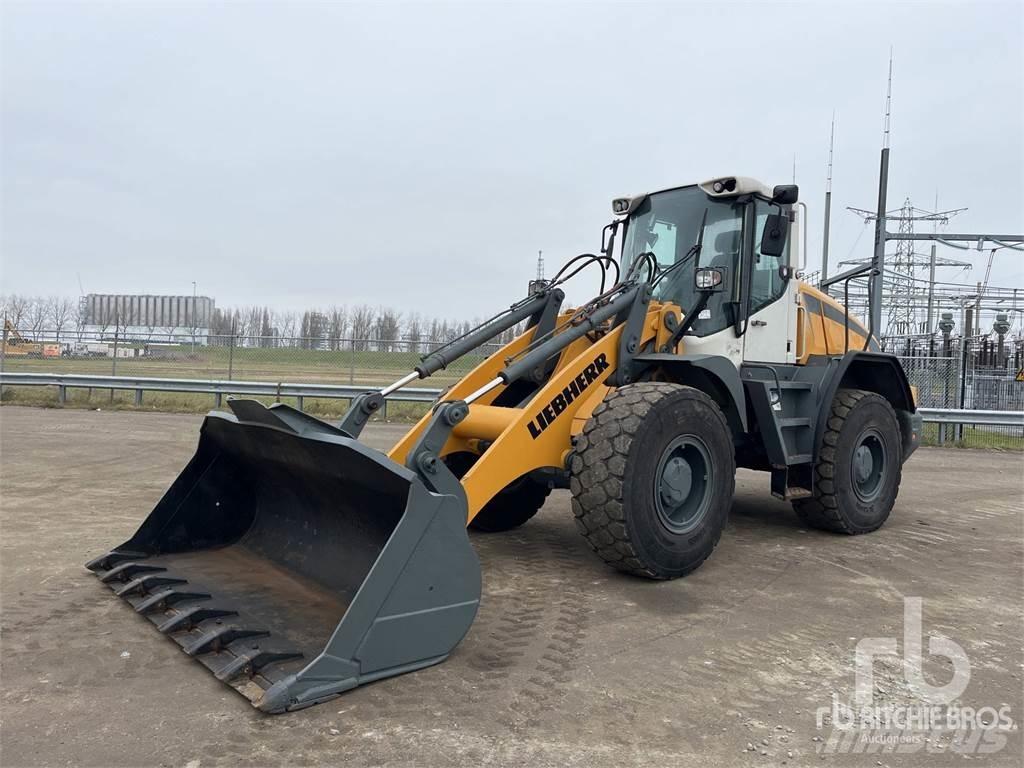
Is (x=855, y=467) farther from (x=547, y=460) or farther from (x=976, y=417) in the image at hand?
(x=976, y=417)

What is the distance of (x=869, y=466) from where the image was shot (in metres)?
6.88

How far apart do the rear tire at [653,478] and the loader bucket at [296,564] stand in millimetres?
1196

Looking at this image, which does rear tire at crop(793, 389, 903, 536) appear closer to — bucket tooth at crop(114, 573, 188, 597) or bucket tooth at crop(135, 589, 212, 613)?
bucket tooth at crop(135, 589, 212, 613)

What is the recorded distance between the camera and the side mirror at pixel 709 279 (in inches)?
213

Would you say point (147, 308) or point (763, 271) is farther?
point (147, 308)

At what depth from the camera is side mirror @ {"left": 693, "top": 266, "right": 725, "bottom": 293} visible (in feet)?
17.8

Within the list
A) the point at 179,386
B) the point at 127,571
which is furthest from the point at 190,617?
the point at 179,386

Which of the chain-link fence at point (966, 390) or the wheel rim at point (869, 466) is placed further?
the chain-link fence at point (966, 390)

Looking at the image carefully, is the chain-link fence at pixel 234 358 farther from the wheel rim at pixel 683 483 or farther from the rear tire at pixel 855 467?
the wheel rim at pixel 683 483

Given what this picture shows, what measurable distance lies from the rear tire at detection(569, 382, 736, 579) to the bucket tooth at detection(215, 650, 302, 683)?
1971 mm

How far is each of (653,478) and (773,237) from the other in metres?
2.14

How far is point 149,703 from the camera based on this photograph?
3135mm

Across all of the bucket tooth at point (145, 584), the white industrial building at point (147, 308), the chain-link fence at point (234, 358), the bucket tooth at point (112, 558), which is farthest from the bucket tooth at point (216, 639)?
the white industrial building at point (147, 308)

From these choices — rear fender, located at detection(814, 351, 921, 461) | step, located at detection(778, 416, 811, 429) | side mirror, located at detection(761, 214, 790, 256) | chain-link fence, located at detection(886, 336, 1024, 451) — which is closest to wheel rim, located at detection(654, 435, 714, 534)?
step, located at detection(778, 416, 811, 429)
